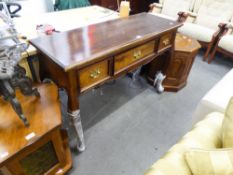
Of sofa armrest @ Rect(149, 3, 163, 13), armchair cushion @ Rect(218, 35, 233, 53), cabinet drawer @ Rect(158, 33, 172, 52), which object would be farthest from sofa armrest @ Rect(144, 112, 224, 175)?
sofa armrest @ Rect(149, 3, 163, 13)

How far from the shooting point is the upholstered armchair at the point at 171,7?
3.18 meters

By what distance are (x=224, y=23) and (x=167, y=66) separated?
56.3 inches

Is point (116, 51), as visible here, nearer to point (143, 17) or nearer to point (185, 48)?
point (143, 17)

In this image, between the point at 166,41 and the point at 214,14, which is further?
the point at 214,14

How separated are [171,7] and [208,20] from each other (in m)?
0.75

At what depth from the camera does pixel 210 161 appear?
71 centimetres

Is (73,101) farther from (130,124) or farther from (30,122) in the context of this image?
(130,124)

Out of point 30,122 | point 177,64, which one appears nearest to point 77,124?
point 30,122

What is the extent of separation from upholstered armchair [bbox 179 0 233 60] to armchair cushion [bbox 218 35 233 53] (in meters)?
0.12

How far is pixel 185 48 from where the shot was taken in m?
1.86

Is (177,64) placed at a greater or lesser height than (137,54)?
lesser

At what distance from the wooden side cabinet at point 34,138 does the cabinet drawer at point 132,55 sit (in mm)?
462

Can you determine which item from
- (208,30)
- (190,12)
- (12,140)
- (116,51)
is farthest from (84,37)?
(190,12)

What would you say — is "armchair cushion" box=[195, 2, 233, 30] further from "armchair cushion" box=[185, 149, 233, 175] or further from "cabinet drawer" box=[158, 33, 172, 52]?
Result: "armchair cushion" box=[185, 149, 233, 175]
